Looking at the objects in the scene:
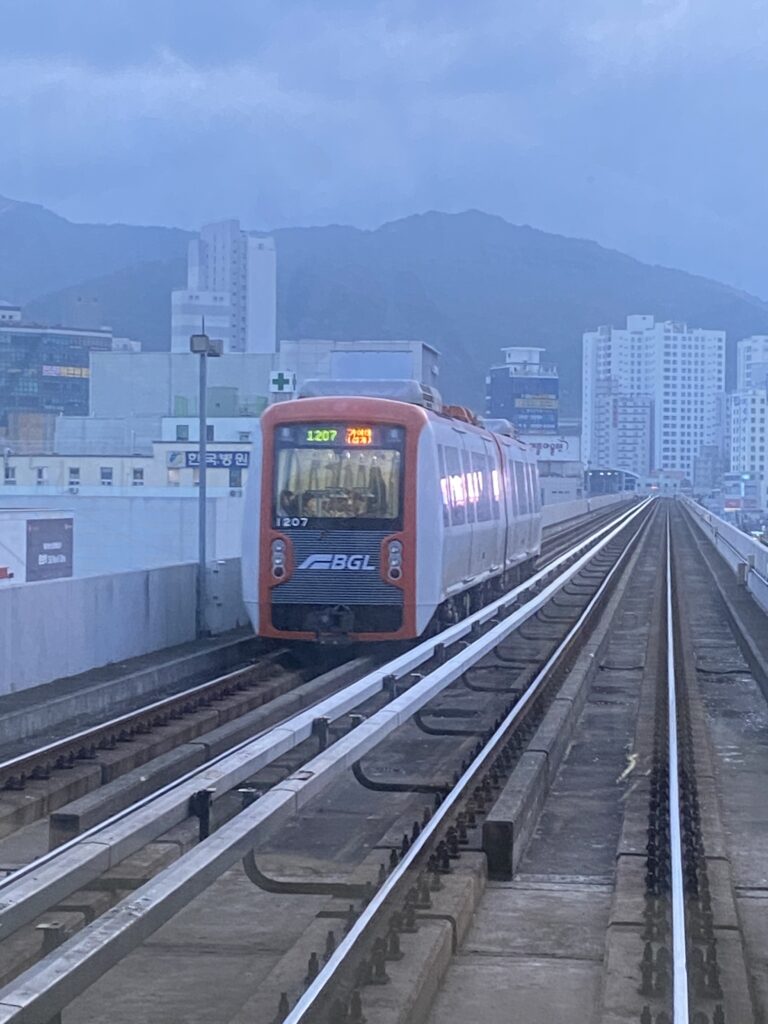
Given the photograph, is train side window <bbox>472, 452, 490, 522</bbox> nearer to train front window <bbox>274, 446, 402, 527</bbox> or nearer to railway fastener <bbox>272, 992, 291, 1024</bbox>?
train front window <bbox>274, 446, 402, 527</bbox>

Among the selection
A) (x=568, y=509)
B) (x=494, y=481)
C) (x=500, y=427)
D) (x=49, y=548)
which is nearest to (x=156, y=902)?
(x=494, y=481)

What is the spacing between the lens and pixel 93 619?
1706cm

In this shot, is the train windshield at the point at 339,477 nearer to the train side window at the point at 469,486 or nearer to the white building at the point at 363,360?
the train side window at the point at 469,486

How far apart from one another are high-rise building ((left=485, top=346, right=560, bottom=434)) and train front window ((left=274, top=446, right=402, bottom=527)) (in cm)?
15567

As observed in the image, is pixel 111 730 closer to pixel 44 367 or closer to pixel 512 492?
pixel 512 492

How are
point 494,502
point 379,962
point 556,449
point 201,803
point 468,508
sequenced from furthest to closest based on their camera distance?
1. point 556,449
2. point 494,502
3. point 468,508
4. point 201,803
5. point 379,962

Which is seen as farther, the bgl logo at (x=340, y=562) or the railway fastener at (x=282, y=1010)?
the bgl logo at (x=340, y=562)

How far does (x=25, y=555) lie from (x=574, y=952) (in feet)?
80.3

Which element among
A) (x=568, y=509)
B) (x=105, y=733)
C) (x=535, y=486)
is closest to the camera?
(x=105, y=733)

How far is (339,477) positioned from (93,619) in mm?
3076

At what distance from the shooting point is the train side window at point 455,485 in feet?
62.0

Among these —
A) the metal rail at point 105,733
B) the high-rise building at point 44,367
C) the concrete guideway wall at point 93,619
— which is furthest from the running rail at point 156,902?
the high-rise building at point 44,367

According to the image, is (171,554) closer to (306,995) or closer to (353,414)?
(353,414)

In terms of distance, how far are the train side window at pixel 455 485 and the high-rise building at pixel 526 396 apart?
503 feet
